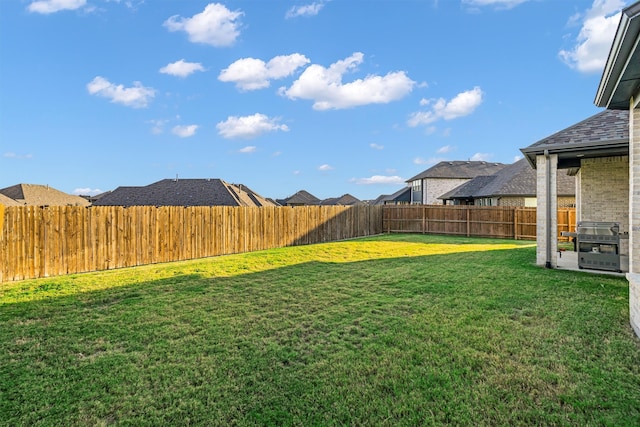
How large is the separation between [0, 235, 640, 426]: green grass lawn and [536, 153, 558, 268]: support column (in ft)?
5.75

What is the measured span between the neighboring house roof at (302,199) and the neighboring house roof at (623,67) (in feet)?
186

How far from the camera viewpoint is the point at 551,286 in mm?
6297

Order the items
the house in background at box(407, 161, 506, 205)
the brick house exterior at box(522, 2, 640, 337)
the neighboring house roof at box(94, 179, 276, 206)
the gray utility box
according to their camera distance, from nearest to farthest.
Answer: the brick house exterior at box(522, 2, 640, 337) < the gray utility box < the neighboring house roof at box(94, 179, 276, 206) < the house in background at box(407, 161, 506, 205)

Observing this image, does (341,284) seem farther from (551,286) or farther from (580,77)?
(580,77)

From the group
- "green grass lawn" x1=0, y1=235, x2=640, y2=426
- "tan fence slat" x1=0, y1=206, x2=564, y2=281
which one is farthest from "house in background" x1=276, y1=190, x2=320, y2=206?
"green grass lawn" x1=0, y1=235, x2=640, y2=426

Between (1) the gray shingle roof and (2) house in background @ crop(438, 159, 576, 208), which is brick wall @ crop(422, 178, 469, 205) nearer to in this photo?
(2) house in background @ crop(438, 159, 576, 208)

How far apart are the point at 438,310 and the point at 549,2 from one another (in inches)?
427

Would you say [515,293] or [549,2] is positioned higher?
[549,2]

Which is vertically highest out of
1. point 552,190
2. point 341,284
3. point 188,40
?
point 188,40

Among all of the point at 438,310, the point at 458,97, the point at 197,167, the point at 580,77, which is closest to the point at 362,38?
the point at 458,97

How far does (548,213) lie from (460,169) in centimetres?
3088

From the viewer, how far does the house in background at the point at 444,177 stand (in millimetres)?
36062

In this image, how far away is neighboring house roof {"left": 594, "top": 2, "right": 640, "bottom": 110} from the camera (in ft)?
9.75

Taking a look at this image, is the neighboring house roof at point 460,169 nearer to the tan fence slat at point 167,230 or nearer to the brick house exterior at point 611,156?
the tan fence slat at point 167,230
